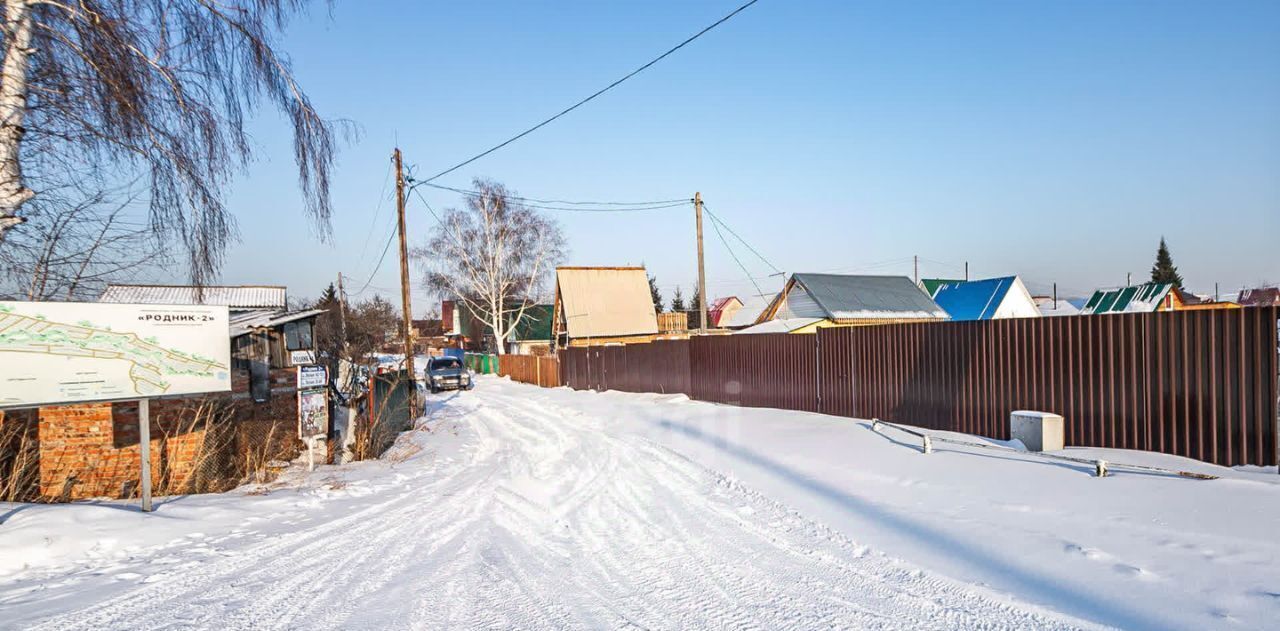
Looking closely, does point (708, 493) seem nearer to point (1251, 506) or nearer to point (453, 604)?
point (453, 604)

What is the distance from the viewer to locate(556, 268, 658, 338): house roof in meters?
40.0

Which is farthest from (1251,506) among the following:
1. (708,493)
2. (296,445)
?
(296,445)

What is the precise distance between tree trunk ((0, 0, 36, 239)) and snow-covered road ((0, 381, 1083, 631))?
271cm

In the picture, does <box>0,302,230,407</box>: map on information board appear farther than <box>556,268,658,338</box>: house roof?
No

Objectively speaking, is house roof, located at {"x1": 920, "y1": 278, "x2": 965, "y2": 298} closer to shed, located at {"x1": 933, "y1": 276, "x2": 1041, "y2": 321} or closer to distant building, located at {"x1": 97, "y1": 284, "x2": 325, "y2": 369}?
shed, located at {"x1": 933, "y1": 276, "x2": 1041, "y2": 321}

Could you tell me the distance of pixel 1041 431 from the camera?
25.3ft

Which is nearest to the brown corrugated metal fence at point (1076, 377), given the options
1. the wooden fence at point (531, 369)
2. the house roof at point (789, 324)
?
the house roof at point (789, 324)

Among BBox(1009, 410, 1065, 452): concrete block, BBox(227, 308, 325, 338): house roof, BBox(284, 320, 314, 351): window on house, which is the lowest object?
BBox(1009, 410, 1065, 452): concrete block

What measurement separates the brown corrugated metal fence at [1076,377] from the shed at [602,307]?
26226 mm

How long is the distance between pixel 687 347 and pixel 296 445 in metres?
10.4

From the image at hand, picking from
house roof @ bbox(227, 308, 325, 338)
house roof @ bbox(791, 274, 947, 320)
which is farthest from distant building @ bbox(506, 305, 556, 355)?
house roof @ bbox(227, 308, 325, 338)

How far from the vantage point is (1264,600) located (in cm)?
390

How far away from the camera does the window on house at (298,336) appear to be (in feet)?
39.6

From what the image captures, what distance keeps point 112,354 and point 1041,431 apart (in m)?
10.1
